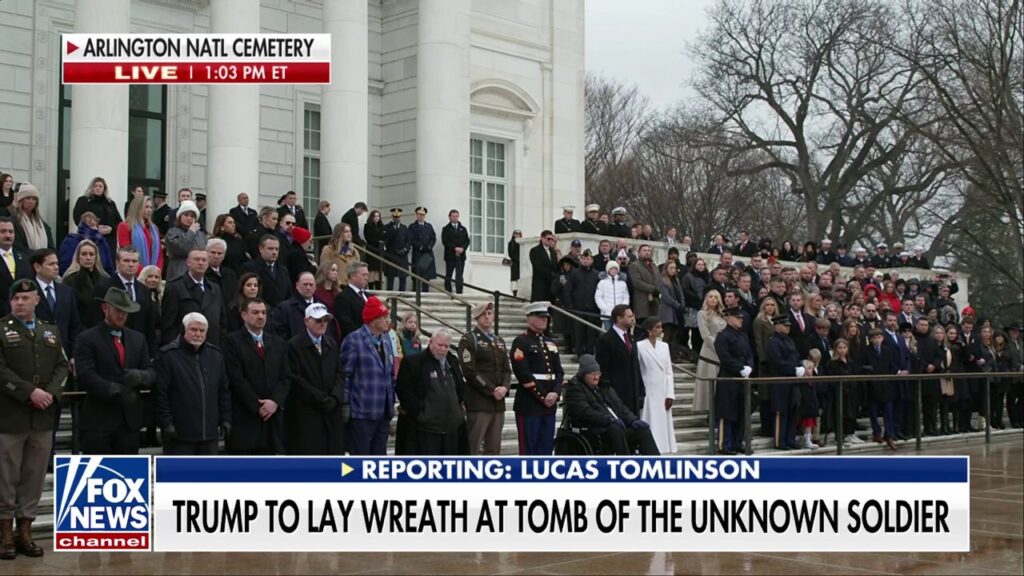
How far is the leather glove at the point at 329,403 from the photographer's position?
10188 mm

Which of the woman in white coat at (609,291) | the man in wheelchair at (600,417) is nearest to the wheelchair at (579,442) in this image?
the man in wheelchair at (600,417)

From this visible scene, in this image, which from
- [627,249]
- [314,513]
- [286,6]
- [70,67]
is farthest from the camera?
[286,6]

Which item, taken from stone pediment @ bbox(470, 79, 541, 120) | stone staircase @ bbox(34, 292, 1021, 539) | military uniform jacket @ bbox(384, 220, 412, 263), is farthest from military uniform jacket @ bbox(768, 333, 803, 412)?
stone pediment @ bbox(470, 79, 541, 120)

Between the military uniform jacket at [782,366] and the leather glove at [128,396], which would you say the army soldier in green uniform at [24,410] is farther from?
the military uniform jacket at [782,366]

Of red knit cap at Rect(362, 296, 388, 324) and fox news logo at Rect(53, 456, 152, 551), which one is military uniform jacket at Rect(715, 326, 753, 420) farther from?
fox news logo at Rect(53, 456, 152, 551)

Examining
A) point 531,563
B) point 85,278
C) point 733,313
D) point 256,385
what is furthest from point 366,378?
point 733,313

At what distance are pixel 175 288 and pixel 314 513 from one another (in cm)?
357

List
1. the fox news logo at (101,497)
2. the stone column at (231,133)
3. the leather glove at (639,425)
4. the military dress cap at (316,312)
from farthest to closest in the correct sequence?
the stone column at (231,133) → the leather glove at (639,425) → the military dress cap at (316,312) → the fox news logo at (101,497)

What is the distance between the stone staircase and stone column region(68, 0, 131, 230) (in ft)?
16.9

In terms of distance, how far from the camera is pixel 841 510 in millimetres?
8484

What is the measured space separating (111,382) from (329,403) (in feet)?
6.07

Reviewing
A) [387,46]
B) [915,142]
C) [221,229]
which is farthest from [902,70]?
[221,229]

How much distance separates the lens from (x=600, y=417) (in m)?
11.8

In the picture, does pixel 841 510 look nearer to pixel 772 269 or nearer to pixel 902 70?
pixel 772 269
